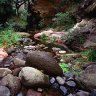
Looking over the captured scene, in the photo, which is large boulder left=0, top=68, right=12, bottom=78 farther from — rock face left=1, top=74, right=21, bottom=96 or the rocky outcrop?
the rocky outcrop

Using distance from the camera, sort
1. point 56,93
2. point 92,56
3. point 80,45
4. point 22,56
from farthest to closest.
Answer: point 80,45, point 22,56, point 92,56, point 56,93

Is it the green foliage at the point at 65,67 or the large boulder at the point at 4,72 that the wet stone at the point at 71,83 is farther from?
the large boulder at the point at 4,72

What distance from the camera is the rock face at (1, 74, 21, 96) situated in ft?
17.2

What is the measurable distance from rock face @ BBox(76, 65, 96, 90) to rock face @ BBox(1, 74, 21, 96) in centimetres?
143

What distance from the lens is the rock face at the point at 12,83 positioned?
207 inches

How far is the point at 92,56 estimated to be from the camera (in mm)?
6812

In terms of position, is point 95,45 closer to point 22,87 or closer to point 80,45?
point 80,45

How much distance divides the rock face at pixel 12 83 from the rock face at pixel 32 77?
0.14 m

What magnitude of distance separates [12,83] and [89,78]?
1773mm

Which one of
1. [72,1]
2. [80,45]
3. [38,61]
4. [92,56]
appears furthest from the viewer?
[72,1]

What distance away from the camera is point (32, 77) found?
5.33 meters

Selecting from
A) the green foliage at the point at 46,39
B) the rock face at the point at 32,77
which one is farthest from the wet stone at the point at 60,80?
the green foliage at the point at 46,39

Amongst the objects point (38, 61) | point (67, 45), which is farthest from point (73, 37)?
point (38, 61)

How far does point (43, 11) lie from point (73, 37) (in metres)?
6.64
